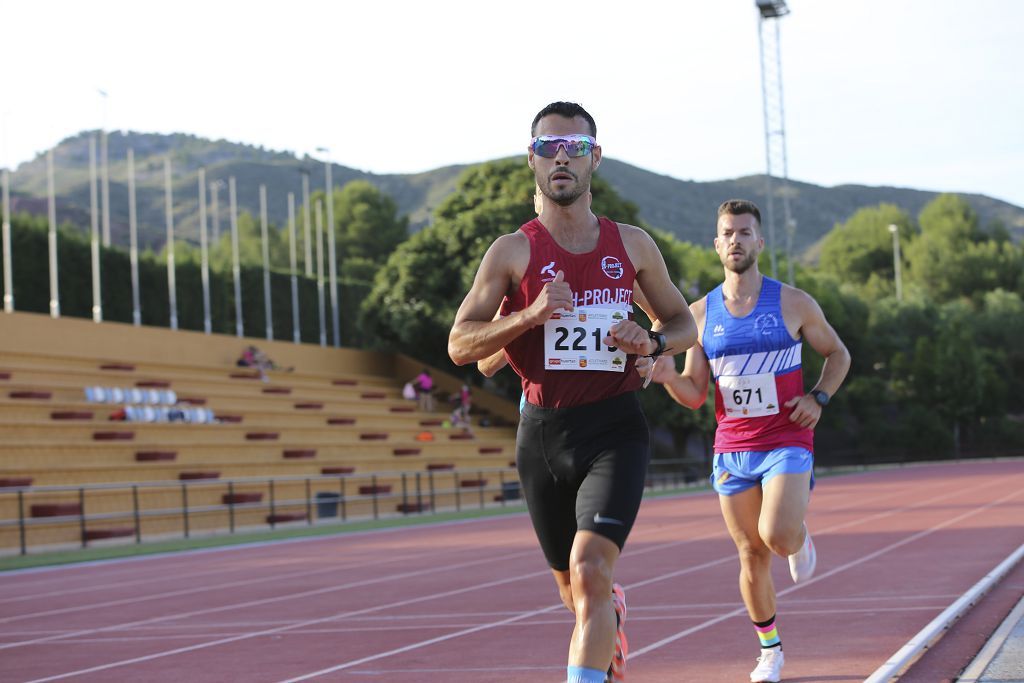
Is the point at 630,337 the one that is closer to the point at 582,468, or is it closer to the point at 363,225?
the point at 582,468

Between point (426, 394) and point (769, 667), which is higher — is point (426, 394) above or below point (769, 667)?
above

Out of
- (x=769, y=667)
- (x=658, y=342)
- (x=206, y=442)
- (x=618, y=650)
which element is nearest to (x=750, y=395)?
(x=769, y=667)

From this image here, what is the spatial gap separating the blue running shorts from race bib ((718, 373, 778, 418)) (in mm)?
199

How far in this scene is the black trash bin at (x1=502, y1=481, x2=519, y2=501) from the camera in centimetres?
3253

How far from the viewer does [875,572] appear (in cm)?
1152

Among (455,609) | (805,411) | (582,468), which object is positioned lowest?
(455,609)

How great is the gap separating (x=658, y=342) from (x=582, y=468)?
1.70 ft

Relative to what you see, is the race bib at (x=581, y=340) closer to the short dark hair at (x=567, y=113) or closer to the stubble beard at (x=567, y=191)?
the stubble beard at (x=567, y=191)

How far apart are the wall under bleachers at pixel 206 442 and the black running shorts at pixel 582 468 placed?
15.8m

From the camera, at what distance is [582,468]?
4.64 metres

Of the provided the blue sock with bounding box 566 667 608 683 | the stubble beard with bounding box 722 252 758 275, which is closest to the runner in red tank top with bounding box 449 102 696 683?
the blue sock with bounding box 566 667 608 683

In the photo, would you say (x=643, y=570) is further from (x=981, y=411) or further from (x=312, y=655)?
(x=981, y=411)

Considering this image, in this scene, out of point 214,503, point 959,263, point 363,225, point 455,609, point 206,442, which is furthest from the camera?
point 363,225

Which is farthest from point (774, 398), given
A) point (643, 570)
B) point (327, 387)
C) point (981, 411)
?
point (981, 411)
